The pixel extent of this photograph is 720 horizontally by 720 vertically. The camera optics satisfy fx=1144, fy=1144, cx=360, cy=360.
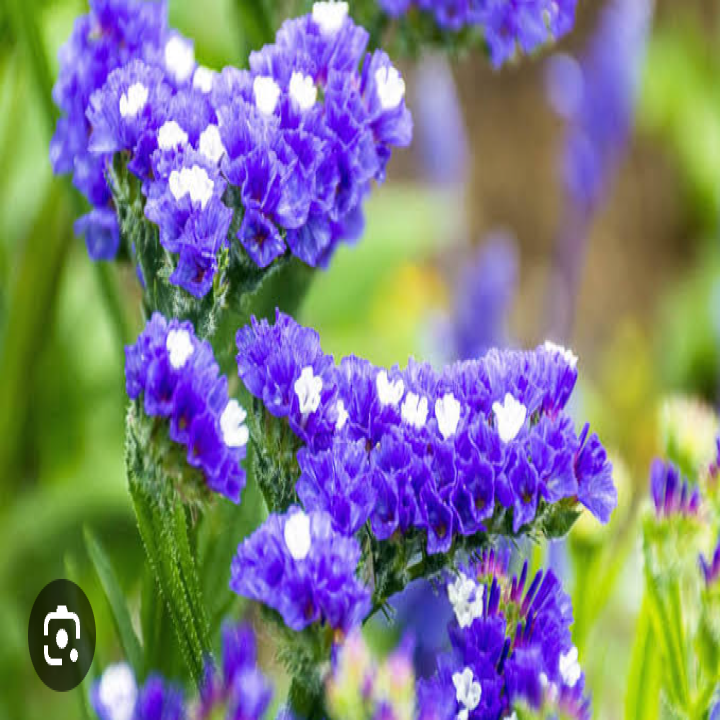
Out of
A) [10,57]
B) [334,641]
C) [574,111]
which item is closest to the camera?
[334,641]

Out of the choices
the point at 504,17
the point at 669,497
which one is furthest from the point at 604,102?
the point at 669,497

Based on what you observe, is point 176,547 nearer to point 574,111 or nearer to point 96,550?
point 96,550

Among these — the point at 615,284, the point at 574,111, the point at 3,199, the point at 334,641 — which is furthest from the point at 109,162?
the point at 615,284

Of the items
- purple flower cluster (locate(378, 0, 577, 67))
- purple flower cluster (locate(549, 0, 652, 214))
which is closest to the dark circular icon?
purple flower cluster (locate(378, 0, 577, 67))

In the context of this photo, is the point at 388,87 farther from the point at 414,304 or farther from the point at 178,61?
the point at 414,304

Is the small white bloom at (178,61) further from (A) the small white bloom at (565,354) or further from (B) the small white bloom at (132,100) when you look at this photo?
(A) the small white bloom at (565,354)

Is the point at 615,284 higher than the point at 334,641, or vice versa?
the point at 615,284
